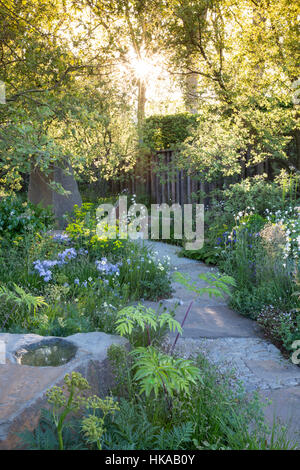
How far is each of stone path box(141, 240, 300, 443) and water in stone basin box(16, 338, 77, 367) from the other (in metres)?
1.18

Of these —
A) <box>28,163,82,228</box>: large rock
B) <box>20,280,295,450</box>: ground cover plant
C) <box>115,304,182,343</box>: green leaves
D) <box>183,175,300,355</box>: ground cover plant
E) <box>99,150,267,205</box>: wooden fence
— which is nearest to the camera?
<box>20,280,295,450</box>: ground cover plant

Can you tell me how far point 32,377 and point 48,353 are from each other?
363 millimetres

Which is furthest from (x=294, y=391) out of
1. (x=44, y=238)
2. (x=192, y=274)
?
(x=44, y=238)

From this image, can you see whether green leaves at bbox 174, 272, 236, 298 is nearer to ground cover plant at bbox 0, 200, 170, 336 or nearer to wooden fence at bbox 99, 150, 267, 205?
ground cover plant at bbox 0, 200, 170, 336

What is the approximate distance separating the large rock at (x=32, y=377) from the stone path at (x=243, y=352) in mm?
978

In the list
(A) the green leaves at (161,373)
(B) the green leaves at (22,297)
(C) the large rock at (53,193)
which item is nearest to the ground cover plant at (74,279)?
(B) the green leaves at (22,297)

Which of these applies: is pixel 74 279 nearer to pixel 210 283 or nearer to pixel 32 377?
pixel 210 283

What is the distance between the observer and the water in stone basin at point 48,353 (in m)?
2.55

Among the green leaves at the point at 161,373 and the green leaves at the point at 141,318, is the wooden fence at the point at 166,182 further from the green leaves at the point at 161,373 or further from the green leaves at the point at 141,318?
the green leaves at the point at 161,373

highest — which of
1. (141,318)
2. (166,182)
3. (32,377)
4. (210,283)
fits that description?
(166,182)

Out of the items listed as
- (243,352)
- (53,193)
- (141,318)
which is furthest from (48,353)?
(53,193)

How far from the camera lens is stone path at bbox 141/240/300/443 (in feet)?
9.71

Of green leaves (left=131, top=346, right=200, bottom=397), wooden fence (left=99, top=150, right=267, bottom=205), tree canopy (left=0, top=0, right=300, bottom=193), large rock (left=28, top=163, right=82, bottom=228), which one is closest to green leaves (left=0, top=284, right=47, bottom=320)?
green leaves (left=131, top=346, right=200, bottom=397)

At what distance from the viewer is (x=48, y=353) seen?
2.67 metres
